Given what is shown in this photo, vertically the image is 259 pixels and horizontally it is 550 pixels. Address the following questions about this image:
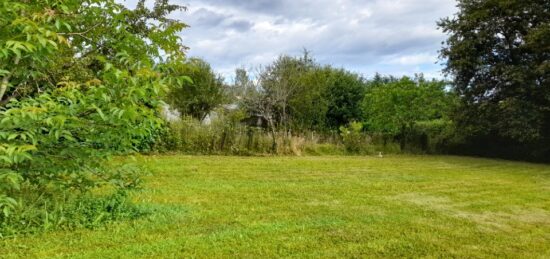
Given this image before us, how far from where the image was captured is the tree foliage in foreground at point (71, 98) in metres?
2.57

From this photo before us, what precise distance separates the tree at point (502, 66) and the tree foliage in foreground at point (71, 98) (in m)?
11.7

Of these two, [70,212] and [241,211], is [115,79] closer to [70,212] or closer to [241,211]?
[70,212]

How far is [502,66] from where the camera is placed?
12922mm

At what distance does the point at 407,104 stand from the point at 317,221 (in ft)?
41.0

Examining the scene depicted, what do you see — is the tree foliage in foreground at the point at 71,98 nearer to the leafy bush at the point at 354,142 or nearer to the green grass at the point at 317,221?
the green grass at the point at 317,221

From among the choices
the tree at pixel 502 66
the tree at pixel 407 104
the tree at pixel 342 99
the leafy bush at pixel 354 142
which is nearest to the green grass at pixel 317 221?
the tree at pixel 502 66

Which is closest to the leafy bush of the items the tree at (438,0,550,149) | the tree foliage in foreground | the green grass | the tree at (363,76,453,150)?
the tree at (363,76,453,150)

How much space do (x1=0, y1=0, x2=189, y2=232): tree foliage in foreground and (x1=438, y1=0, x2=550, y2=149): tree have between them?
462 inches

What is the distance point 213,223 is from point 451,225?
2.34m

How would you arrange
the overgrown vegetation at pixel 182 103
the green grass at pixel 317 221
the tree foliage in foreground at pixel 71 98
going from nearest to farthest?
the tree foliage in foreground at pixel 71 98 → the overgrown vegetation at pixel 182 103 → the green grass at pixel 317 221

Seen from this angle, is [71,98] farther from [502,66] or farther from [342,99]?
[342,99]

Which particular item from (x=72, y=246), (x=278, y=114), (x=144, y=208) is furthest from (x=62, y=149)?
(x=278, y=114)

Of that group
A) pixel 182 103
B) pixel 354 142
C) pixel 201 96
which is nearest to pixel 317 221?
pixel 354 142

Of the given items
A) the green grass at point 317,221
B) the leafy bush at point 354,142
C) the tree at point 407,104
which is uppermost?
the tree at point 407,104
